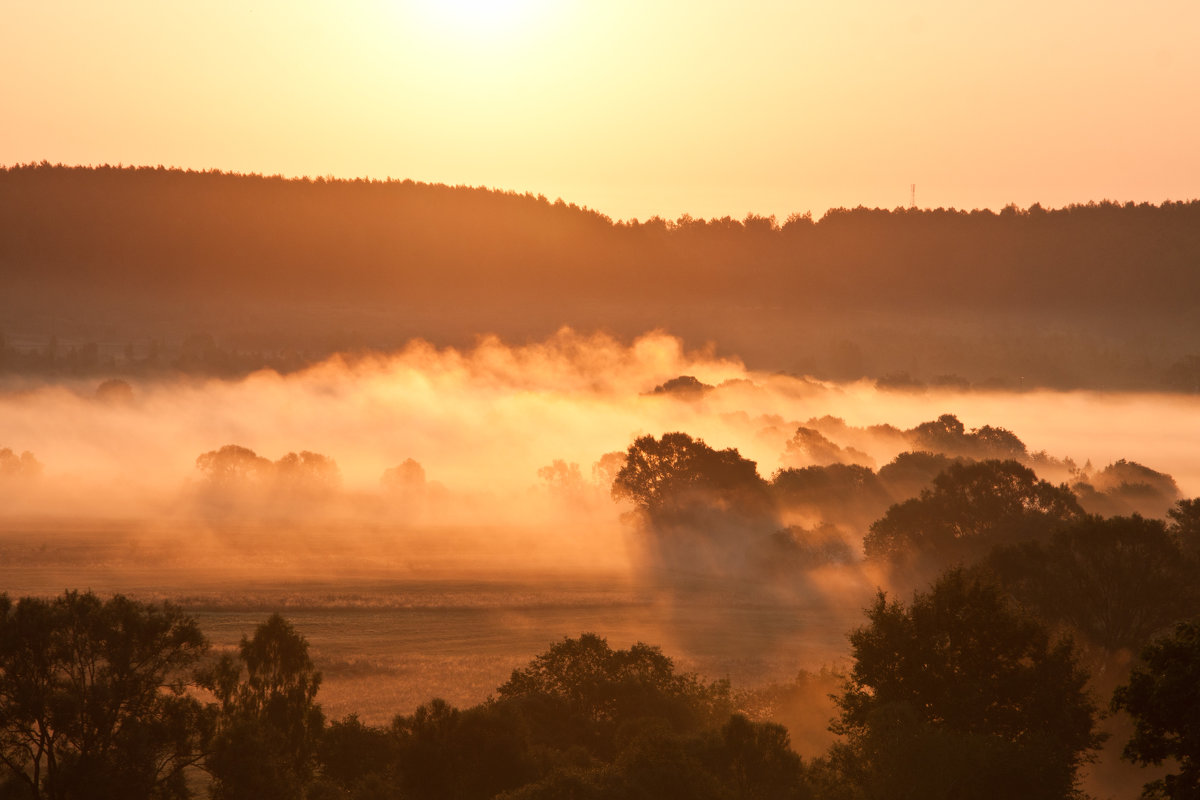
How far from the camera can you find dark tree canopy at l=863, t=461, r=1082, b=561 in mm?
97812

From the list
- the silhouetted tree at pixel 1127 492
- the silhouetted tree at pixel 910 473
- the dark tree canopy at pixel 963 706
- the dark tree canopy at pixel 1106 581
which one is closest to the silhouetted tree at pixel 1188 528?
the dark tree canopy at pixel 1106 581

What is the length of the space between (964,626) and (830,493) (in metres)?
93.2

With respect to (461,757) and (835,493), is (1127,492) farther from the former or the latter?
(461,757)

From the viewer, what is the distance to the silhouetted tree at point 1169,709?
27938 millimetres

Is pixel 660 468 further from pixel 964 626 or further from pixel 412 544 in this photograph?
pixel 964 626

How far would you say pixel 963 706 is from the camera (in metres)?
39.4

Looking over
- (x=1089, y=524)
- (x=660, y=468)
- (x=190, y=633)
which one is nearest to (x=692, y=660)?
(x=1089, y=524)

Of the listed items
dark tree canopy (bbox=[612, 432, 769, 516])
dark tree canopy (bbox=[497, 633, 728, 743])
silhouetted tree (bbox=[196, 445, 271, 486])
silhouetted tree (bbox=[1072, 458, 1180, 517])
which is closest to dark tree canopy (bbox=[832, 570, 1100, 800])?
dark tree canopy (bbox=[497, 633, 728, 743])

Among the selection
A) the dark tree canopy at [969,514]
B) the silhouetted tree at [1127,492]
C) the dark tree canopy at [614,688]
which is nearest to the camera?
the dark tree canopy at [614,688]

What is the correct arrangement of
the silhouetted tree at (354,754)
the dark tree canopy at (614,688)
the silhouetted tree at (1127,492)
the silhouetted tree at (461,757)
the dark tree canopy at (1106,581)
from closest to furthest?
the silhouetted tree at (461,757) → the silhouetted tree at (354,754) → the dark tree canopy at (614,688) → the dark tree canopy at (1106,581) → the silhouetted tree at (1127,492)

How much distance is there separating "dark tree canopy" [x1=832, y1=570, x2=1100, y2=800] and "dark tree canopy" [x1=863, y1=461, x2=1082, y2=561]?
55684 millimetres

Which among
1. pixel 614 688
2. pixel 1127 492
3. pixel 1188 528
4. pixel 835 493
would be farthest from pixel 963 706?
pixel 1127 492

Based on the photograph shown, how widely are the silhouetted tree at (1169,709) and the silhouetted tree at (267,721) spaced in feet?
83.2

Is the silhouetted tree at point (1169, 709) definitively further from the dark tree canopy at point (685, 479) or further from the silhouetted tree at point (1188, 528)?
the dark tree canopy at point (685, 479)
